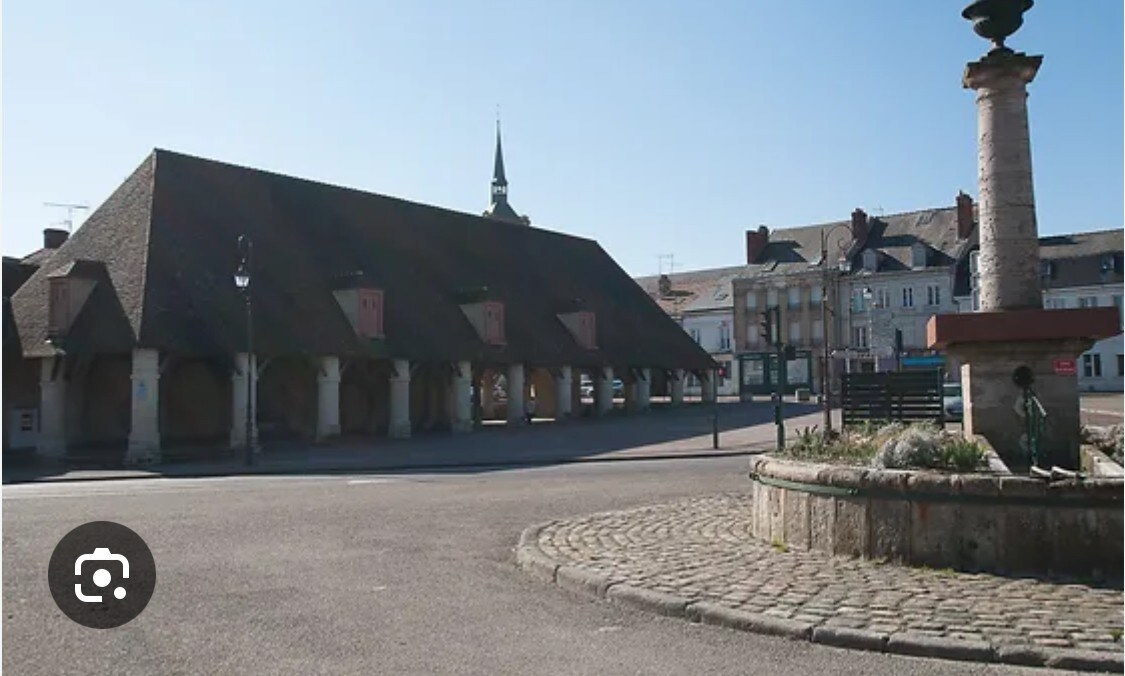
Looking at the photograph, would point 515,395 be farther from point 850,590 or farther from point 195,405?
point 850,590

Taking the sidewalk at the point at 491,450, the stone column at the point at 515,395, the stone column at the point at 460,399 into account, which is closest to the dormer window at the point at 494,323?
the stone column at the point at 515,395

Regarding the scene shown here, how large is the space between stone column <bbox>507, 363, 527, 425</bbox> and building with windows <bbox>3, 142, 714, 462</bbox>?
0.06 metres

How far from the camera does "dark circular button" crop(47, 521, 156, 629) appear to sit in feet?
25.7

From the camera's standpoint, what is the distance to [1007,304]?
1176 cm

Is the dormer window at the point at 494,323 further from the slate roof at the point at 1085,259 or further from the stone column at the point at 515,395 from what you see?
the slate roof at the point at 1085,259

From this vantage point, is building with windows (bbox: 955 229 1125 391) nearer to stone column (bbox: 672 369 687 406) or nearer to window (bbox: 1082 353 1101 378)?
window (bbox: 1082 353 1101 378)

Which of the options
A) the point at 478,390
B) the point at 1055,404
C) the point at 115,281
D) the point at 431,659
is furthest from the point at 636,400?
the point at 431,659

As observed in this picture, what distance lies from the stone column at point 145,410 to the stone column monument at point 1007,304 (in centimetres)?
2386

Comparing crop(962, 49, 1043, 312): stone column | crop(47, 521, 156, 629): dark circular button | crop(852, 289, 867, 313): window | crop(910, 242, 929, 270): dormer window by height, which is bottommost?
crop(47, 521, 156, 629): dark circular button

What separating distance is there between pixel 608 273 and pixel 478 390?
50.6 feet

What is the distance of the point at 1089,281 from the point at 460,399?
40.6m

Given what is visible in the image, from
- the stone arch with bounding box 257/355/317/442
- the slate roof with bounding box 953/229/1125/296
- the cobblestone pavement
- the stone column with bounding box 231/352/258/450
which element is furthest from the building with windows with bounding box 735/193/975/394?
the cobblestone pavement

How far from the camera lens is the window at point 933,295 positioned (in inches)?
2685

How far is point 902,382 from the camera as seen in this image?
79.8 feet
